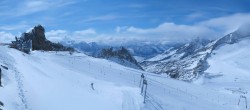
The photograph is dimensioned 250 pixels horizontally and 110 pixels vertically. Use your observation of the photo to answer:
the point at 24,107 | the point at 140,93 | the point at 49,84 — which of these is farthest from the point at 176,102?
the point at 24,107

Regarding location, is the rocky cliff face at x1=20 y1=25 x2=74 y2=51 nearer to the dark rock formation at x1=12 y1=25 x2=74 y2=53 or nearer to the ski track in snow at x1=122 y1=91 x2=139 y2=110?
the dark rock formation at x1=12 y1=25 x2=74 y2=53

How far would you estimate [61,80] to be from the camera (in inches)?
2277

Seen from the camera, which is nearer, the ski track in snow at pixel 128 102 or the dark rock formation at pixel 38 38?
the ski track in snow at pixel 128 102

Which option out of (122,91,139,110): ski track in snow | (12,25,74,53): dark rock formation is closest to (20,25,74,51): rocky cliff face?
(12,25,74,53): dark rock formation

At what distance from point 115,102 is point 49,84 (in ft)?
28.8

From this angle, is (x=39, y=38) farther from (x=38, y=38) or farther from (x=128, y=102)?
(x=128, y=102)

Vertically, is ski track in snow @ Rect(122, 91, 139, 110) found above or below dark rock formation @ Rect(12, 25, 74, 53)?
below

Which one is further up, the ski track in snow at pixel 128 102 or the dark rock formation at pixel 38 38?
the dark rock formation at pixel 38 38

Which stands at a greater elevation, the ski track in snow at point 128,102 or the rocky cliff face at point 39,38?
the rocky cliff face at point 39,38

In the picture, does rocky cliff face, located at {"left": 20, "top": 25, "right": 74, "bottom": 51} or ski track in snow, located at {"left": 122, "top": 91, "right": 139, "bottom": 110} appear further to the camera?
rocky cliff face, located at {"left": 20, "top": 25, "right": 74, "bottom": 51}

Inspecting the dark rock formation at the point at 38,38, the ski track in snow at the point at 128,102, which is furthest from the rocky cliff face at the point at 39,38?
the ski track in snow at the point at 128,102

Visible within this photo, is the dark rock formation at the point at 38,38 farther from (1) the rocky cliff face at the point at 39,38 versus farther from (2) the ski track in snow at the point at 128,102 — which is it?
(2) the ski track in snow at the point at 128,102

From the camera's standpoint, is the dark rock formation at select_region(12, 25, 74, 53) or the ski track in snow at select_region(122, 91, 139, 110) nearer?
the ski track in snow at select_region(122, 91, 139, 110)

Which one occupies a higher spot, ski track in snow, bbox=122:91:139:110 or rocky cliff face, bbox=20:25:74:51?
rocky cliff face, bbox=20:25:74:51
